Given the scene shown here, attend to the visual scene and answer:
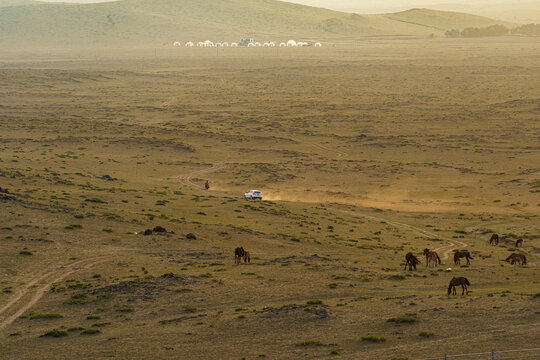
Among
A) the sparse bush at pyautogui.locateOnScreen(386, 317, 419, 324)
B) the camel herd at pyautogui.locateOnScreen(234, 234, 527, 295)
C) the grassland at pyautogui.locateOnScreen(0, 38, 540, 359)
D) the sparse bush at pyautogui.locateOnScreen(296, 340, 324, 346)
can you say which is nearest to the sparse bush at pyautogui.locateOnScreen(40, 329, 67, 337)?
the grassland at pyautogui.locateOnScreen(0, 38, 540, 359)

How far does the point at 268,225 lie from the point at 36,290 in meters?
18.2

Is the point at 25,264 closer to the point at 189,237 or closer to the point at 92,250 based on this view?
the point at 92,250

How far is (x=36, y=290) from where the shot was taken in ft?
100

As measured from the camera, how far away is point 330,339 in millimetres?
23328

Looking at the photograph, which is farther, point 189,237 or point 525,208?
point 525,208

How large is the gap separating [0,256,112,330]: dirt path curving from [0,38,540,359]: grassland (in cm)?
13

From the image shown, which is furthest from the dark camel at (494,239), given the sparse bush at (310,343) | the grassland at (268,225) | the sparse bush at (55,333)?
the sparse bush at (55,333)

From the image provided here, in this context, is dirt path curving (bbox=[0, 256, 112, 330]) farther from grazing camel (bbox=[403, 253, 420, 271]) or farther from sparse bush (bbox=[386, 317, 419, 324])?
grazing camel (bbox=[403, 253, 420, 271])

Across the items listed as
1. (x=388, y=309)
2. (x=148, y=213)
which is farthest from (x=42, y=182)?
(x=388, y=309)

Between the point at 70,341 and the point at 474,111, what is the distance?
289 ft

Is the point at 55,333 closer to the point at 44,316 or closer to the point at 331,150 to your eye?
the point at 44,316

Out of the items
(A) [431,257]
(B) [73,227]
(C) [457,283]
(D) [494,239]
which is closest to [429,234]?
(D) [494,239]

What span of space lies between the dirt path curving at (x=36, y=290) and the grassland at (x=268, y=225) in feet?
0.42

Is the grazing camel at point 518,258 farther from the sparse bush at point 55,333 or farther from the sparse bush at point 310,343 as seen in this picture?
the sparse bush at point 55,333
